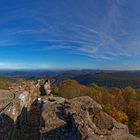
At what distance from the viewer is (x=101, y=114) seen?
19.9m

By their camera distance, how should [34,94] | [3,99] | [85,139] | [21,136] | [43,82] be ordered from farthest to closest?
1. [43,82]
2. [34,94]
3. [3,99]
4. [21,136]
5. [85,139]

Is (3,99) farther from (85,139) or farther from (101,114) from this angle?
(85,139)

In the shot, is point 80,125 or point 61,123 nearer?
point 80,125

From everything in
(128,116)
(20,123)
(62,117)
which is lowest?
(128,116)

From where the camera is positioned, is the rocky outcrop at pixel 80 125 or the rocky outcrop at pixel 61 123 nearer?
the rocky outcrop at pixel 80 125

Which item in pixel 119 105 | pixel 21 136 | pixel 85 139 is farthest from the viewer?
pixel 119 105

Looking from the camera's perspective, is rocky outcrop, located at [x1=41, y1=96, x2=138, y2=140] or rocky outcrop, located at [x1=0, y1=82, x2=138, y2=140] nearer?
rocky outcrop, located at [x1=41, y1=96, x2=138, y2=140]

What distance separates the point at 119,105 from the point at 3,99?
35157 mm

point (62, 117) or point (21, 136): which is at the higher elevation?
point (62, 117)

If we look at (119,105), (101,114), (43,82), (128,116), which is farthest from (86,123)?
(119,105)

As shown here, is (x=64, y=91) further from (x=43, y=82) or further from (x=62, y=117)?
(x=62, y=117)

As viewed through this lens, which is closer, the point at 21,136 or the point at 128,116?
the point at 21,136

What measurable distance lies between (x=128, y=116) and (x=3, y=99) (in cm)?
2999

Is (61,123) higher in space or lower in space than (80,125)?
lower
